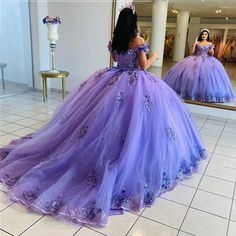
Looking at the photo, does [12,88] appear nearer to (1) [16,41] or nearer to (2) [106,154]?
(1) [16,41]

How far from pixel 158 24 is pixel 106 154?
2431 millimetres

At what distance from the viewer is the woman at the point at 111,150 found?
6.05 ft

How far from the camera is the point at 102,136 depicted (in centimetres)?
205

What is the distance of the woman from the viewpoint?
6.05 ft

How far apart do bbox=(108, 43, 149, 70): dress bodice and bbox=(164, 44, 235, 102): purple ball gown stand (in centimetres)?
171

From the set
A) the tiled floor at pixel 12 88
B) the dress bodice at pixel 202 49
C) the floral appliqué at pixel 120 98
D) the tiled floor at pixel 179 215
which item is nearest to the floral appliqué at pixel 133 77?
the floral appliqué at pixel 120 98

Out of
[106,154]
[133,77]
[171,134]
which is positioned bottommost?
[106,154]

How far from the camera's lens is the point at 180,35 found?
3.67 metres

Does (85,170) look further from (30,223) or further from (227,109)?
(227,109)

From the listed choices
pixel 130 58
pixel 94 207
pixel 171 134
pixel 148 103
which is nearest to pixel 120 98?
pixel 148 103

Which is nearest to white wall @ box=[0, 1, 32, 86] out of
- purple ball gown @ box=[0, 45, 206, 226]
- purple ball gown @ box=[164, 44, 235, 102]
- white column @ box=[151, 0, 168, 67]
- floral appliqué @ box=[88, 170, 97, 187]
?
white column @ box=[151, 0, 168, 67]

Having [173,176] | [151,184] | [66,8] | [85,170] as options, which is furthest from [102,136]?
[66,8]

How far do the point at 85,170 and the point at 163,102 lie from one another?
2.77 feet

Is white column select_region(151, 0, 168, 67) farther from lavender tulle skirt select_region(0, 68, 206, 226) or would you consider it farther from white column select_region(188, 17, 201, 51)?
lavender tulle skirt select_region(0, 68, 206, 226)
